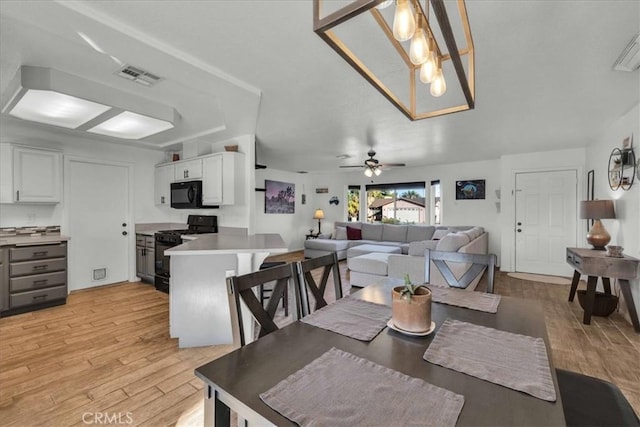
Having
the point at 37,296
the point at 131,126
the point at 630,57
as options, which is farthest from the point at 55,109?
the point at 630,57

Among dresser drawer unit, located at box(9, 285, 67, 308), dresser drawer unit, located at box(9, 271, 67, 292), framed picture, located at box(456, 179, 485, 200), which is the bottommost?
dresser drawer unit, located at box(9, 285, 67, 308)

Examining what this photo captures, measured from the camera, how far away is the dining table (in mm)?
698

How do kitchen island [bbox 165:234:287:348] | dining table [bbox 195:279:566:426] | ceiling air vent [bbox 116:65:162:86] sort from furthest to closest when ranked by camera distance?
kitchen island [bbox 165:234:287:348]
ceiling air vent [bbox 116:65:162:86]
dining table [bbox 195:279:566:426]

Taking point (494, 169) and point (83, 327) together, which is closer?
point (83, 327)

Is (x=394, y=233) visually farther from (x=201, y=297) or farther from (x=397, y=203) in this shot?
(x=201, y=297)

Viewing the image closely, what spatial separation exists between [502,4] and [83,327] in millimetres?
4420

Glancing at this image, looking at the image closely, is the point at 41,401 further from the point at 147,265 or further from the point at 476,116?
the point at 476,116

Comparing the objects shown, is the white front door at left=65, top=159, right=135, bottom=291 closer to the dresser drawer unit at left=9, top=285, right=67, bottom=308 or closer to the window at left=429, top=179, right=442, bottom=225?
the dresser drawer unit at left=9, top=285, right=67, bottom=308

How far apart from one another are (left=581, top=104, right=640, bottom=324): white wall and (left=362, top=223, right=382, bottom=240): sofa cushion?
13.3 ft

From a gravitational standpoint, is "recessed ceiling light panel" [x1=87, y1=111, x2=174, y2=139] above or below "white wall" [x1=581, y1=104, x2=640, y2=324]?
above

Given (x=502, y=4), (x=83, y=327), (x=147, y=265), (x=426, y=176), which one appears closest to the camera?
(x=502, y=4)

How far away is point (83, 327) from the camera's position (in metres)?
2.96

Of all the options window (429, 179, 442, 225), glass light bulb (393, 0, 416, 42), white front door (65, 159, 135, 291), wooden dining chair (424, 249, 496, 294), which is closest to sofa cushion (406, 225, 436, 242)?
window (429, 179, 442, 225)

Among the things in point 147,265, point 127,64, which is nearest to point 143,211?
point 147,265
